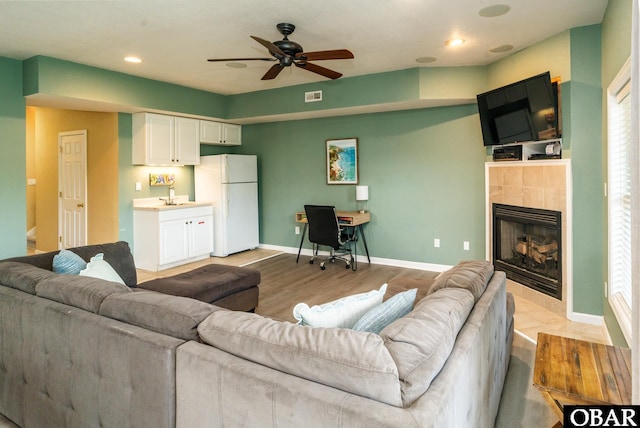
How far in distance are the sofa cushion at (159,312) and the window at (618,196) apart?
2.87 metres

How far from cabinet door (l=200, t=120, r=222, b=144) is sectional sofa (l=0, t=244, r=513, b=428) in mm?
4635

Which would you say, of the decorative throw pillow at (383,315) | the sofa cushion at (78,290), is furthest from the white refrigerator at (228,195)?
the decorative throw pillow at (383,315)

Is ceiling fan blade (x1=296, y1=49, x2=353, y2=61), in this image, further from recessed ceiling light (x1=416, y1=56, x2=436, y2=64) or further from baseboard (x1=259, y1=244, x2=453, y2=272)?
baseboard (x1=259, y1=244, x2=453, y2=272)

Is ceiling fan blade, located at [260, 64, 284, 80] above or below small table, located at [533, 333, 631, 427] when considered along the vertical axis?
above

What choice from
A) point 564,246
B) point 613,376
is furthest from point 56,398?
point 564,246

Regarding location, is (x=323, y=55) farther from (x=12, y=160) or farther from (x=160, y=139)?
(x=12, y=160)

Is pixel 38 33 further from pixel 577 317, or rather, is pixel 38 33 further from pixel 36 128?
pixel 577 317

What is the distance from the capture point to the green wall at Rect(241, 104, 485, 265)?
5.19m

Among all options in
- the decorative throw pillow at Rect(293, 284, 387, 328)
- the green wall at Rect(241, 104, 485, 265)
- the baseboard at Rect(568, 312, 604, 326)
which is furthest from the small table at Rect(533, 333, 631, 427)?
the green wall at Rect(241, 104, 485, 265)

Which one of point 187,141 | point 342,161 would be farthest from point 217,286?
point 187,141

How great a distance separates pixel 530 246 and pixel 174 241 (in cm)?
467

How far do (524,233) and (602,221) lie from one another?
95 centimetres

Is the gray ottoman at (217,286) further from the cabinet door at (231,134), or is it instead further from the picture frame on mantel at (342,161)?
the cabinet door at (231,134)

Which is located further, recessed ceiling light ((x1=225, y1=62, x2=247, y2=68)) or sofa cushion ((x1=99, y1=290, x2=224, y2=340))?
recessed ceiling light ((x1=225, y1=62, x2=247, y2=68))
